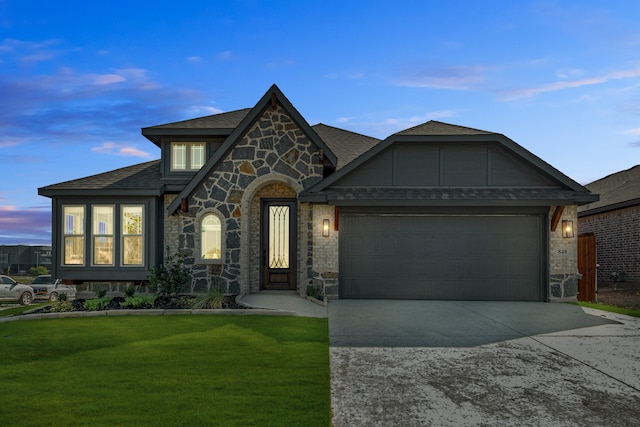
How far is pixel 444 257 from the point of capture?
43.3ft

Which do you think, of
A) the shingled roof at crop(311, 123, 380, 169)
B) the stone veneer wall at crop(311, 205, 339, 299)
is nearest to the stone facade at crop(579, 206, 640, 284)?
the shingled roof at crop(311, 123, 380, 169)

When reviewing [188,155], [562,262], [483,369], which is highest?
[188,155]

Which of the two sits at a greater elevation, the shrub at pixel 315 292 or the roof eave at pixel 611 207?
the roof eave at pixel 611 207

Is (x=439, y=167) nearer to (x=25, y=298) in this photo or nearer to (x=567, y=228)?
(x=567, y=228)

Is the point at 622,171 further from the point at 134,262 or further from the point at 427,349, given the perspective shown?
the point at 134,262

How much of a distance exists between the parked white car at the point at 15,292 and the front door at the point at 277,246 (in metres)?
12.5

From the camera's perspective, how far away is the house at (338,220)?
1307cm

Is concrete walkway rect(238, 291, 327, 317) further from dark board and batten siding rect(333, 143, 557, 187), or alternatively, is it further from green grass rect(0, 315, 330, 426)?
dark board and batten siding rect(333, 143, 557, 187)

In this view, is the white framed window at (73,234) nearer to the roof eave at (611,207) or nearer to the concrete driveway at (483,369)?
the concrete driveway at (483,369)

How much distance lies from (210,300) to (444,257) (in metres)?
6.56

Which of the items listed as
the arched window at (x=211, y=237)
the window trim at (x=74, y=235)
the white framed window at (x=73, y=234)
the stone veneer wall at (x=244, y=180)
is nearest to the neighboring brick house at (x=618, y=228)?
the stone veneer wall at (x=244, y=180)

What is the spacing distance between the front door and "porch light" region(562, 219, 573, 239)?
7.76 m

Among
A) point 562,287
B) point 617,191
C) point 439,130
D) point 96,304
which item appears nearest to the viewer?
point 96,304

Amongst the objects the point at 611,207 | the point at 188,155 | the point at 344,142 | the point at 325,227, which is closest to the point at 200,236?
the point at 188,155
